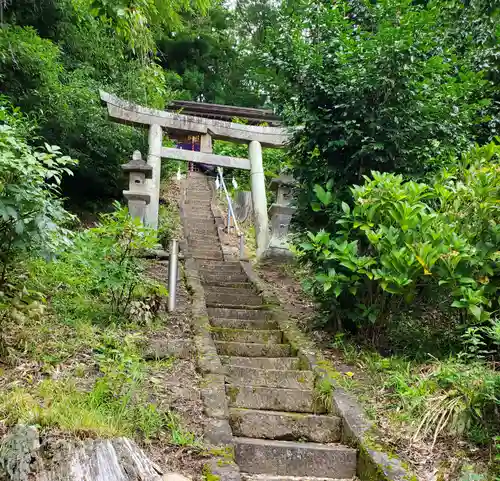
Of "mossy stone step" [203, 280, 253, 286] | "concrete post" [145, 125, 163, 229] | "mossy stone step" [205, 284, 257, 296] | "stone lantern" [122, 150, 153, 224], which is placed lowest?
"mossy stone step" [205, 284, 257, 296]

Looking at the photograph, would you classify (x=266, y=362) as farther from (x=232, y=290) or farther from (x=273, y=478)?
(x=232, y=290)

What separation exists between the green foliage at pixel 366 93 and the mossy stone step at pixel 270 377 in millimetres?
1720

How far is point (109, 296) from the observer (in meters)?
5.43

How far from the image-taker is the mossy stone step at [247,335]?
5.27m

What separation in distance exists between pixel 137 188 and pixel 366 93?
533 centimetres

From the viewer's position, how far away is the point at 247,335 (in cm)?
536

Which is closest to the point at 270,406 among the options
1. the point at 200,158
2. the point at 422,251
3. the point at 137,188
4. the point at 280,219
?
the point at 422,251

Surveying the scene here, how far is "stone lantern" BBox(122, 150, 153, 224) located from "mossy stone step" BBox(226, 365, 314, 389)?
17.8 ft

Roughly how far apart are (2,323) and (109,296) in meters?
1.69

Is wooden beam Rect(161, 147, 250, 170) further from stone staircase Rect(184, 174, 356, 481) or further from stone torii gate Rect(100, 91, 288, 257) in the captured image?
stone staircase Rect(184, 174, 356, 481)

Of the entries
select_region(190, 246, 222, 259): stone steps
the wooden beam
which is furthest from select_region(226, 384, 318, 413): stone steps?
the wooden beam

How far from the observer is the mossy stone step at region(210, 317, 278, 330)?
5750 millimetres

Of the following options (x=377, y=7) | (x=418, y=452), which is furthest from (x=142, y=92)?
(x=418, y=452)

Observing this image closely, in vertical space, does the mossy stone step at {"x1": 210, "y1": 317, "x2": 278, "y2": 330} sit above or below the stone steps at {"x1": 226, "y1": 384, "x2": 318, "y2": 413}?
above
